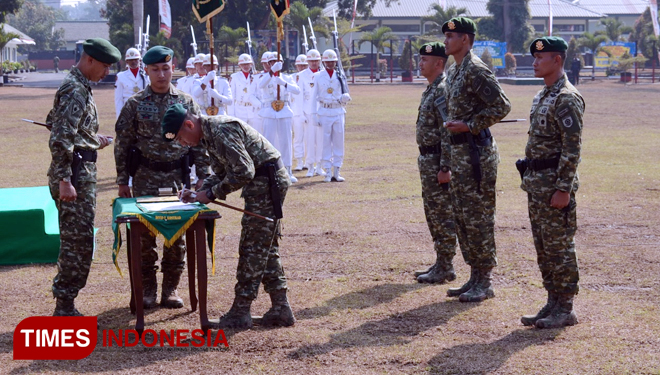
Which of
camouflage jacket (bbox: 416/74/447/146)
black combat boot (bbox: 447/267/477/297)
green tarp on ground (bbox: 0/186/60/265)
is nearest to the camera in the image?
black combat boot (bbox: 447/267/477/297)

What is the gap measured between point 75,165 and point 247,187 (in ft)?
4.15

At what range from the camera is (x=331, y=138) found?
13.4m

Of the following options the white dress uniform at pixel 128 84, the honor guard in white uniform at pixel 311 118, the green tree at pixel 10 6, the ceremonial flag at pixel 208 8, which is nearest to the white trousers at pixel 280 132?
the honor guard in white uniform at pixel 311 118

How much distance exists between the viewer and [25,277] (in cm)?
737

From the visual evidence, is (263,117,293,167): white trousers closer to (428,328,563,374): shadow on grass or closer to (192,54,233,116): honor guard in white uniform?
(192,54,233,116): honor guard in white uniform

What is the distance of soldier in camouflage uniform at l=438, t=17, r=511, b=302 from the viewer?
622cm

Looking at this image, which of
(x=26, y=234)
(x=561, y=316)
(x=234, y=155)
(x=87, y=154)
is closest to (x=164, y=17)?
(x=26, y=234)

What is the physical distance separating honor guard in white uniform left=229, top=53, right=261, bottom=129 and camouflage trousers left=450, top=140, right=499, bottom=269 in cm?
789

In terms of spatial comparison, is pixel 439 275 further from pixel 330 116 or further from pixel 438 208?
pixel 330 116

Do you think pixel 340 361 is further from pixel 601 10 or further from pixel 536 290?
pixel 601 10

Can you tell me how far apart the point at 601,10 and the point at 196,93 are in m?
73.9

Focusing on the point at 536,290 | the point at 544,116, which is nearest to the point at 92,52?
the point at 544,116

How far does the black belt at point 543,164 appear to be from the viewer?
561 cm

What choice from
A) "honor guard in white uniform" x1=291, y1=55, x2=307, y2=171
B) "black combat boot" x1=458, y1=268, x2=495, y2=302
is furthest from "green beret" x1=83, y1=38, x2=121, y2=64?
"honor guard in white uniform" x1=291, y1=55, x2=307, y2=171
